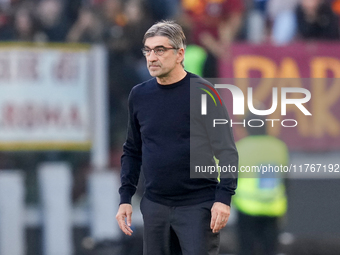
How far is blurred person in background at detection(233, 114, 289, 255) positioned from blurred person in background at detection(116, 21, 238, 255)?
2.67 m

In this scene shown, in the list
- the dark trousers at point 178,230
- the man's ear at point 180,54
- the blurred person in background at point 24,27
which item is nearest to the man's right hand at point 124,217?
the dark trousers at point 178,230

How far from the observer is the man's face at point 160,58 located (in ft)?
10.6

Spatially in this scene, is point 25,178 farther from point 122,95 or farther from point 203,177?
point 203,177

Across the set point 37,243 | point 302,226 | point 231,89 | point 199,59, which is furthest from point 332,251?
point 37,243

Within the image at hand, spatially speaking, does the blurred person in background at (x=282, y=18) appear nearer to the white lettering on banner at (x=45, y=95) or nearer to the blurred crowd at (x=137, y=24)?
the blurred crowd at (x=137, y=24)

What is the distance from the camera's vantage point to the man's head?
3234 millimetres

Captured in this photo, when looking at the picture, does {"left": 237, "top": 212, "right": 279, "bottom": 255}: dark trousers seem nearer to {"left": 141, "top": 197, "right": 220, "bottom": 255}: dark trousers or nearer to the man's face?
{"left": 141, "top": 197, "right": 220, "bottom": 255}: dark trousers

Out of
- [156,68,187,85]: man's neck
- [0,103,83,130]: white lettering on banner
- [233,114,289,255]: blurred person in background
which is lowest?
[233,114,289,255]: blurred person in background

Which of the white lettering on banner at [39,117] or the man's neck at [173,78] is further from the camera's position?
the white lettering on banner at [39,117]

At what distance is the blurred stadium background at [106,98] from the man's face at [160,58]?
334cm

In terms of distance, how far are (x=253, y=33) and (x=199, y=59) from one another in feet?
2.43

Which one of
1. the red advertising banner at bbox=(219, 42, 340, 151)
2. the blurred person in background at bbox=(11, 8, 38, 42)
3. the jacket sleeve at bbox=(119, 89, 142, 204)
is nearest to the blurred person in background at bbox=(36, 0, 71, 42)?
the blurred person in background at bbox=(11, 8, 38, 42)

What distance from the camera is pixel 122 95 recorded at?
6.64m

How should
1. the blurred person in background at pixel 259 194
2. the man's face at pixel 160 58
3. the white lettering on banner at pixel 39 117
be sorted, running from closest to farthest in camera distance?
1. the man's face at pixel 160 58
2. the blurred person in background at pixel 259 194
3. the white lettering on banner at pixel 39 117
